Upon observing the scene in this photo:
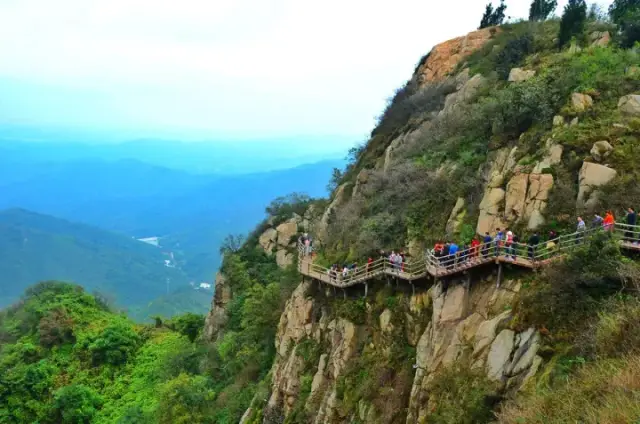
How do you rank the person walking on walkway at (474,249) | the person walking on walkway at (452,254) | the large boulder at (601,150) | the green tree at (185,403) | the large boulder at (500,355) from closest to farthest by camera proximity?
the large boulder at (500,355)
the person walking on walkway at (474,249)
the person walking on walkway at (452,254)
the large boulder at (601,150)
the green tree at (185,403)

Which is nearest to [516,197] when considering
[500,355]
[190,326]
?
[500,355]

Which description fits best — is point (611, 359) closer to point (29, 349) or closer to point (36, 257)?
point (29, 349)

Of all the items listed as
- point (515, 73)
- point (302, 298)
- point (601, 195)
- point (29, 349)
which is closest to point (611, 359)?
point (601, 195)

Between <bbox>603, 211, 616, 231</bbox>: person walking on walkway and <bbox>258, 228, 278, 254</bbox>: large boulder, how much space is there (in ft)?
101

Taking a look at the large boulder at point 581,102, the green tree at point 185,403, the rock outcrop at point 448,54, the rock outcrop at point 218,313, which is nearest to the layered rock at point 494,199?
the large boulder at point 581,102

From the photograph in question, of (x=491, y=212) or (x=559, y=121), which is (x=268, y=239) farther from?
(x=559, y=121)

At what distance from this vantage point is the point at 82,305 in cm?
4675

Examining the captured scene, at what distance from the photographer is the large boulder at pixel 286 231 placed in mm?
41250

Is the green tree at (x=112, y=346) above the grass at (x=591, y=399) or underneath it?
underneath

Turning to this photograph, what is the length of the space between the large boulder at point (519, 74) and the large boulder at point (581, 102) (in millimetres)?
6591

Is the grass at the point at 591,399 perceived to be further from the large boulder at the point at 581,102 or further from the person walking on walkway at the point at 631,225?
the large boulder at the point at 581,102

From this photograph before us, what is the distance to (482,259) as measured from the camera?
48.4 feet

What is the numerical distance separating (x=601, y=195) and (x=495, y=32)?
30514mm

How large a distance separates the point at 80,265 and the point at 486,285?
6613 inches
